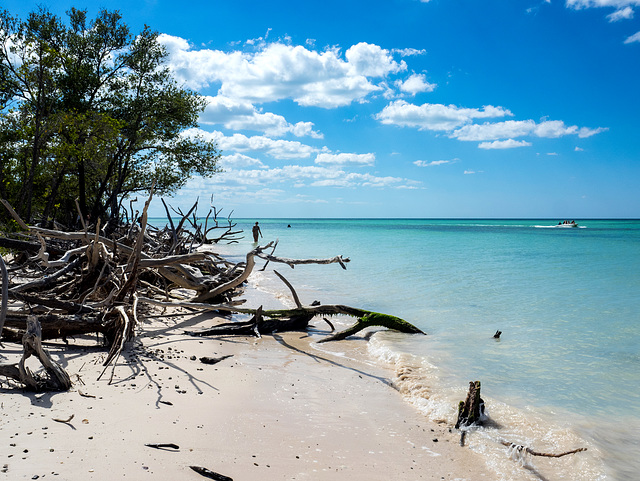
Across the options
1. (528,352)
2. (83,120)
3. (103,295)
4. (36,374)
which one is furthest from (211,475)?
(83,120)

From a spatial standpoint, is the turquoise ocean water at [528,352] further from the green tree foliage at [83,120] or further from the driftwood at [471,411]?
the green tree foliage at [83,120]

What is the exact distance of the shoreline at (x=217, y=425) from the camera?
3.02 meters

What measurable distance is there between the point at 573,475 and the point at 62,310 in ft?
19.5

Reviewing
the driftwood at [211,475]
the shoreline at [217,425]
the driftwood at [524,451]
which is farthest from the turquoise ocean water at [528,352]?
the driftwood at [211,475]

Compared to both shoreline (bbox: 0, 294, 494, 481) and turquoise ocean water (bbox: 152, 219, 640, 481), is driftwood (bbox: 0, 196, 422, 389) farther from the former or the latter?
turquoise ocean water (bbox: 152, 219, 640, 481)

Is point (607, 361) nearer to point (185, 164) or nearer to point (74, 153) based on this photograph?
point (74, 153)

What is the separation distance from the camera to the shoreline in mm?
3021

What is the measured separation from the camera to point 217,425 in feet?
12.5

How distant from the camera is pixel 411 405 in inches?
194

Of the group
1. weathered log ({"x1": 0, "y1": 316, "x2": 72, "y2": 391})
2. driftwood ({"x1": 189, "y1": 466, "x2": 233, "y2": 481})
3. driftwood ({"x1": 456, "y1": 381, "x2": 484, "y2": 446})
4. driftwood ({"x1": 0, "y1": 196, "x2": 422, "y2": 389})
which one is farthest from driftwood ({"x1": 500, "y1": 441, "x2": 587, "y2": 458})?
weathered log ({"x1": 0, "y1": 316, "x2": 72, "y2": 391})

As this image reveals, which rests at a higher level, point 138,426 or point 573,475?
point 138,426

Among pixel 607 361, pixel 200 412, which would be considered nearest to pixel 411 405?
pixel 200 412

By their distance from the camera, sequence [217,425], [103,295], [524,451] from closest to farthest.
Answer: [217,425] → [524,451] → [103,295]

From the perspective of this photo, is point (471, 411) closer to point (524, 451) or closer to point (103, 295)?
point (524, 451)
